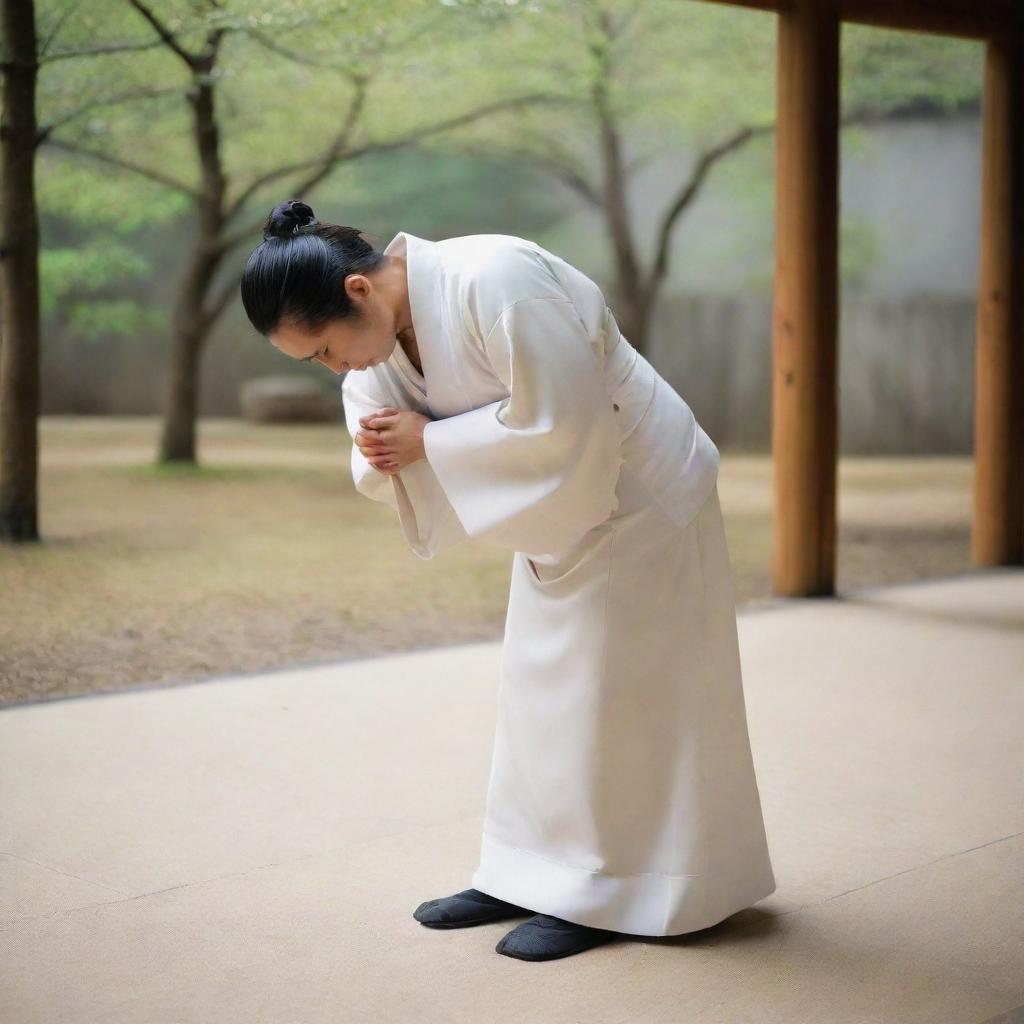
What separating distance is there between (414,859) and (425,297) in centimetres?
101

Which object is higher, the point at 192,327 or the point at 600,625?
the point at 192,327

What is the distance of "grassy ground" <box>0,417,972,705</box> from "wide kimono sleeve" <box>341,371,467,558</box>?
1.92 meters

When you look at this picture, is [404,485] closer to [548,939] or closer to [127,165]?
[548,939]

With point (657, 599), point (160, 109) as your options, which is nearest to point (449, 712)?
point (657, 599)

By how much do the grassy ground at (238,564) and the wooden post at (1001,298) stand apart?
46cm

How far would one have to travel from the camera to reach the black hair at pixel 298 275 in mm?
1820

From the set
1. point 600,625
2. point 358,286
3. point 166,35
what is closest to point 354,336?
point 358,286

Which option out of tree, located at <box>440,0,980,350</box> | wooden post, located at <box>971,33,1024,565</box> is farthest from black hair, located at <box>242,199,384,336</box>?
tree, located at <box>440,0,980,350</box>

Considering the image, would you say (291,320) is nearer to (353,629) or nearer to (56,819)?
(56,819)

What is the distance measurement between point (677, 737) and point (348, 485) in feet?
15.8

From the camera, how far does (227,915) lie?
2.13 meters

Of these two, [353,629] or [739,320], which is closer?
[353,629]

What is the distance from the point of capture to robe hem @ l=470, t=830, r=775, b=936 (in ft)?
6.45

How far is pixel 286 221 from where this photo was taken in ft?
6.12
